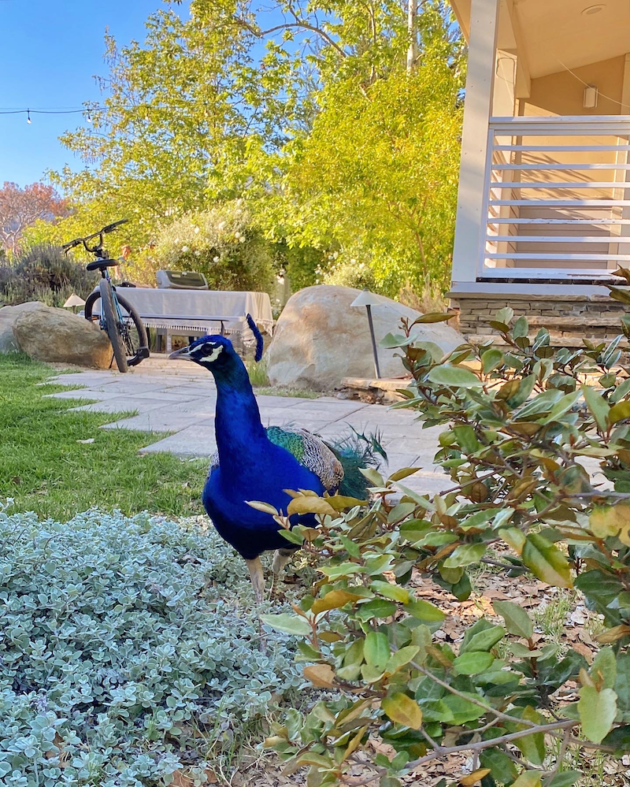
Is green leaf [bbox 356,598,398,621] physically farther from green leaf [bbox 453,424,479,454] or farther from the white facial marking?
the white facial marking

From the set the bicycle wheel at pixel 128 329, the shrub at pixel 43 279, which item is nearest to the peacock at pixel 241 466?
the bicycle wheel at pixel 128 329

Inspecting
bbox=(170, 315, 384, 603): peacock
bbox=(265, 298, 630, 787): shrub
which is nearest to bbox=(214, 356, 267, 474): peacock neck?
bbox=(170, 315, 384, 603): peacock

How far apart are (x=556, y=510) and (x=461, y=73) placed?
15.5 metres

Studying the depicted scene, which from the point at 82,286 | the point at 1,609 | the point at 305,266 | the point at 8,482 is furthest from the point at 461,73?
the point at 1,609

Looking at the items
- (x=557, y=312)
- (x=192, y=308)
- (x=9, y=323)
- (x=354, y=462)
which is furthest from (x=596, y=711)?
(x=192, y=308)

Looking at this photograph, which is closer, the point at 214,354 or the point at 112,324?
the point at 214,354

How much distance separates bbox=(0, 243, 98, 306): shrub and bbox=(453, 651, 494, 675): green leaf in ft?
38.9

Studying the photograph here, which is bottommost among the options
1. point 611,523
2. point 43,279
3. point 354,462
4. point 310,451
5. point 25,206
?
point 354,462

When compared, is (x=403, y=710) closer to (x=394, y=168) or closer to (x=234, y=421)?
(x=234, y=421)

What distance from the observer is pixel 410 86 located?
1061 centimetres

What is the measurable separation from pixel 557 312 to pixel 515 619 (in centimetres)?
511

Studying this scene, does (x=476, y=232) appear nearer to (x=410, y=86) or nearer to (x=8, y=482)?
(x=8, y=482)

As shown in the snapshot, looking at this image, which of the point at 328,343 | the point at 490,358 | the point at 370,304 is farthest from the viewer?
the point at 328,343

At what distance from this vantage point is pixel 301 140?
40.4 ft
